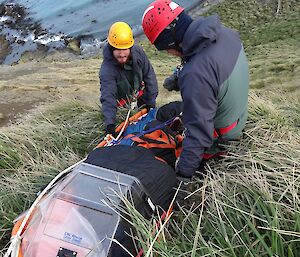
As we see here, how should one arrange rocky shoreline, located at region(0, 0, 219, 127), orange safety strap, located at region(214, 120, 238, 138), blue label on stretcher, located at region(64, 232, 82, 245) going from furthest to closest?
rocky shoreline, located at region(0, 0, 219, 127) < orange safety strap, located at region(214, 120, 238, 138) < blue label on stretcher, located at region(64, 232, 82, 245)

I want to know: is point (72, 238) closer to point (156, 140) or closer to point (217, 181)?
point (217, 181)

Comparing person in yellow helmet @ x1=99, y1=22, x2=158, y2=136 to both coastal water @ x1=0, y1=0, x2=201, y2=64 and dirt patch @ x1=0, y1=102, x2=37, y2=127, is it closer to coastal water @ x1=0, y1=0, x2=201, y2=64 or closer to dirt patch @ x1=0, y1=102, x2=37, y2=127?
dirt patch @ x1=0, y1=102, x2=37, y2=127

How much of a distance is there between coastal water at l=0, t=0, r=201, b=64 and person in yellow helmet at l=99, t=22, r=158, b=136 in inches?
647

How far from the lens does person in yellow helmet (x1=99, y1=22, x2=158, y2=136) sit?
4969mm

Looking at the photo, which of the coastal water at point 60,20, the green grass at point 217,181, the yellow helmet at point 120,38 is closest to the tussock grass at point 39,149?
the green grass at point 217,181

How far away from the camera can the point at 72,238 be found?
2742mm

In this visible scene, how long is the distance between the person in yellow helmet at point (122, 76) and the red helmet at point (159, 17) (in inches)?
65.4

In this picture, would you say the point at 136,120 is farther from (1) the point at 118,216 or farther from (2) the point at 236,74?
(1) the point at 118,216

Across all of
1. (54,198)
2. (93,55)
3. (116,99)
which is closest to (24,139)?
(116,99)

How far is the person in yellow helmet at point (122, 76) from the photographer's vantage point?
4969 millimetres

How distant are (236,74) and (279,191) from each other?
2.97 feet

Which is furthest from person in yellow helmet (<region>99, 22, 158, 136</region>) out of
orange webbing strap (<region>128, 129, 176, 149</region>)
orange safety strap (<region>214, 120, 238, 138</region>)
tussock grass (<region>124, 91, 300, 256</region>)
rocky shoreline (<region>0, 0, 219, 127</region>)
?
rocky shoreline (<region>0, 0, 219, 127</region>)

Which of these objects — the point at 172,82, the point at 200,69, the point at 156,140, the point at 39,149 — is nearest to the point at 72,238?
the point at 156,140

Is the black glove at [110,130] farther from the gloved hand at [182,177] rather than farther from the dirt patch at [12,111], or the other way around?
the dirt patch at [12,111]
